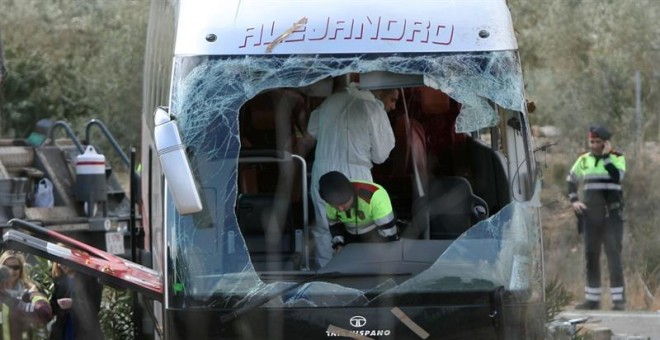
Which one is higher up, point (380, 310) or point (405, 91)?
point (405, 91)

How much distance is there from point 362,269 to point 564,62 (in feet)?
50.5

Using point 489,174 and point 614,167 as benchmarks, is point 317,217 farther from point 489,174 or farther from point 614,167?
point 614,167

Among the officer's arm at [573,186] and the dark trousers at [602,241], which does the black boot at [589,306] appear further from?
the officer's arm at [573,186]

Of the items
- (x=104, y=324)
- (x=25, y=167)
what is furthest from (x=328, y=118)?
(x=25, y=167)

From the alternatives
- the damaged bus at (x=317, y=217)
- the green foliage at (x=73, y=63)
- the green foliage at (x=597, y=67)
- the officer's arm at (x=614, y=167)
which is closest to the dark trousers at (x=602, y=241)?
the officer's arm at (x=614, y=167)

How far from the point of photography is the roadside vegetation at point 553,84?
1564 centimetres

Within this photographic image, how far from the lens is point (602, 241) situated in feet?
44.5

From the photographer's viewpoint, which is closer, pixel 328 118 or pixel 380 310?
pixel 380 310

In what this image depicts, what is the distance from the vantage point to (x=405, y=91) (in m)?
8.35

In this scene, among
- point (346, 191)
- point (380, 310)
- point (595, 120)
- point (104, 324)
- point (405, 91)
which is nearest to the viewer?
point (380, 310)

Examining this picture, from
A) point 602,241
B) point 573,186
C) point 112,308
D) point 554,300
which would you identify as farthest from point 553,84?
point 112,308

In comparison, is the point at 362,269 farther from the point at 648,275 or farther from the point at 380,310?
the point at 648,275

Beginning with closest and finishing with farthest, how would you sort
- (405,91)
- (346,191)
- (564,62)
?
(346,191), (405,91), (564,62)

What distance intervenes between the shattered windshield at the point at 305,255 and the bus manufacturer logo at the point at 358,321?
0.09 m
